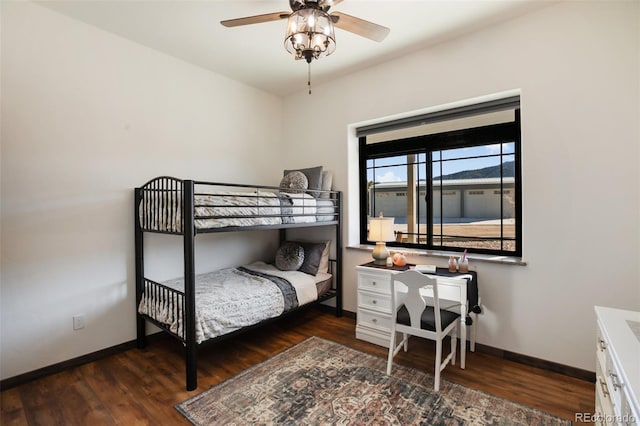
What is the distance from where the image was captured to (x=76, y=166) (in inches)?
94.3

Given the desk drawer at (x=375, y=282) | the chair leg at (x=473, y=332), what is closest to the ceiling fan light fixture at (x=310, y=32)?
the desk drawer at (x=375, y=282)

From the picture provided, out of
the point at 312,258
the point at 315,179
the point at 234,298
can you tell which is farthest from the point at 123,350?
the point at 315,179

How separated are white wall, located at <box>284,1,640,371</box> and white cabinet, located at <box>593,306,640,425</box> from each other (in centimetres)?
89

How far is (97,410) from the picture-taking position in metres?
1.87

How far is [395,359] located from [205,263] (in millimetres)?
2092

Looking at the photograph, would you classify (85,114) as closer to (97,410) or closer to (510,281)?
(97,410)

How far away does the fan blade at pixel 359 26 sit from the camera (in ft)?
5.71

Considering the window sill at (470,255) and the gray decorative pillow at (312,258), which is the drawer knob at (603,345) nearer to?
the window sill at (470,255)

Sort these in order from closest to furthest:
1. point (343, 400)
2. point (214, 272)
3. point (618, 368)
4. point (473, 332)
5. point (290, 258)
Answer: point (618, 368) < point (343, 400) < point (473, 332) < point (214, 272) < point (290, 258)

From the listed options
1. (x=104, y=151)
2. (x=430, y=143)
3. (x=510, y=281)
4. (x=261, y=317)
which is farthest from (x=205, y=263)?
(x=510, y=281)

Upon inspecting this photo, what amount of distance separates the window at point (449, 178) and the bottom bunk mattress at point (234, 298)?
3.51ft

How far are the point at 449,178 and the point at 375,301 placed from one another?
55.5 inches

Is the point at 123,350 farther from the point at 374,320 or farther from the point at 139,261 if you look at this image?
the point at 374,320

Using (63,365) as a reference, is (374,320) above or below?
above
